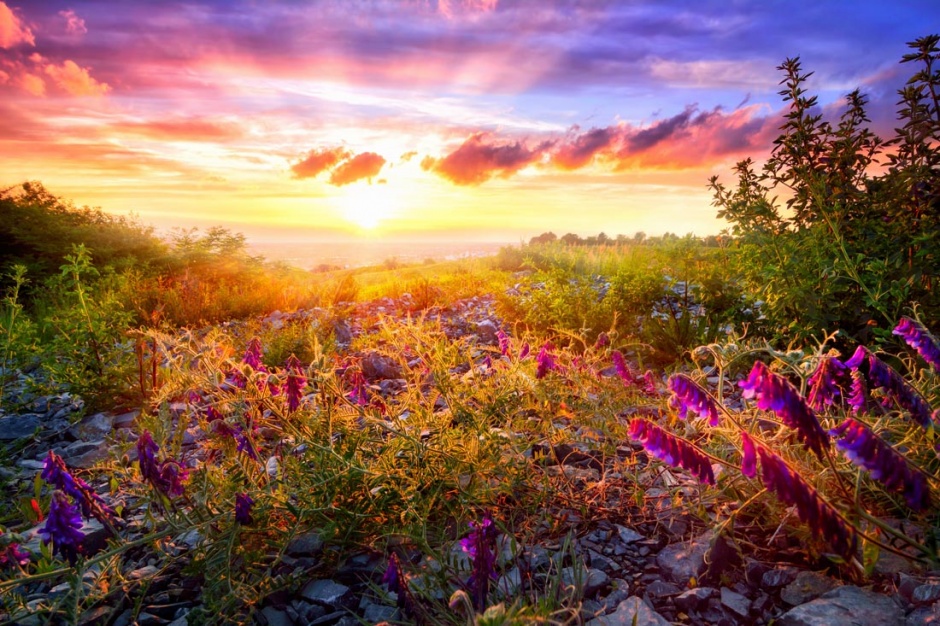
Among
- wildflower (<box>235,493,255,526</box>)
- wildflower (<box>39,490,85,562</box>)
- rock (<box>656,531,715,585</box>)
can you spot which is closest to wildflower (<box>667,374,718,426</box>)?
rock (<box>656,531,715,585</box>)

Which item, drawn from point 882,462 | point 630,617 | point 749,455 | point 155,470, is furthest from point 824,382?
point 155,470

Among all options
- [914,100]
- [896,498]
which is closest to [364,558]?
[896,498]

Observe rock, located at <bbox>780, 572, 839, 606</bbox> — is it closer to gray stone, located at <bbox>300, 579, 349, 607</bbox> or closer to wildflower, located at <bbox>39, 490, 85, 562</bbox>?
gray stone, located at <bbox>300, 579, 349, 607</bbox>

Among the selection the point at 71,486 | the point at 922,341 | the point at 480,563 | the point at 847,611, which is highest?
the point at 922,341

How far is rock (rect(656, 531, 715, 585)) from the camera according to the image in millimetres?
2398

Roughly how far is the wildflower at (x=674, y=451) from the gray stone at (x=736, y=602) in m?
0.63

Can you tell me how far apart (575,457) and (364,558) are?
1.55m

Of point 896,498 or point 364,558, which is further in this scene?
point 364,558

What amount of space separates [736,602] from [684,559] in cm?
29

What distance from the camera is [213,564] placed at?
2.39 m

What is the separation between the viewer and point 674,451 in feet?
6.46

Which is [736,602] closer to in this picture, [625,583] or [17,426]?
[625,583]

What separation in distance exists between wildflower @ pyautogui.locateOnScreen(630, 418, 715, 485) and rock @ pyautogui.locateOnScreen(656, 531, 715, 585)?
23.4 inches

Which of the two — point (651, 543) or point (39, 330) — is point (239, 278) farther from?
point (651, 543)
